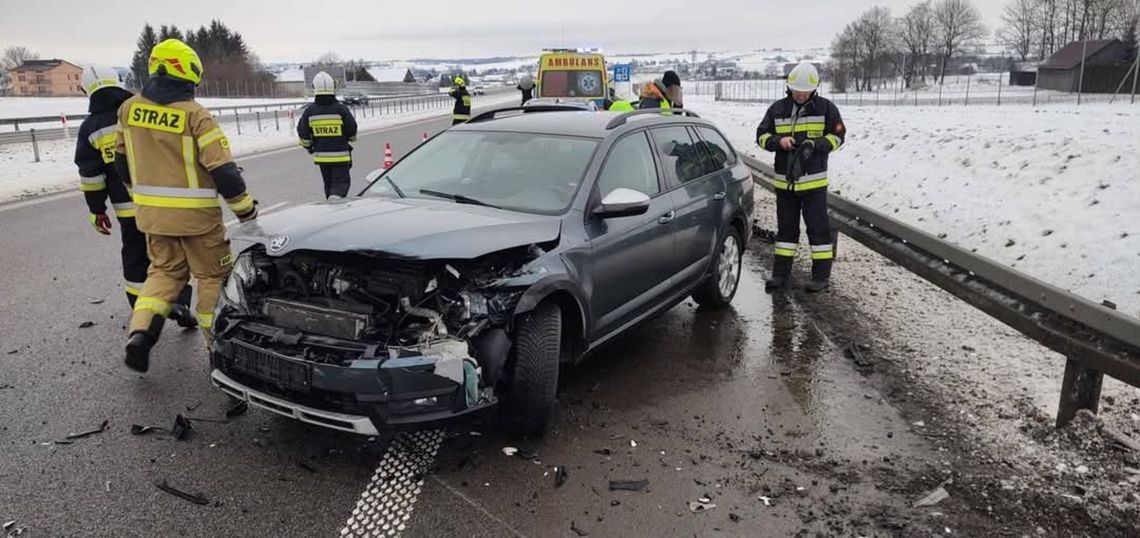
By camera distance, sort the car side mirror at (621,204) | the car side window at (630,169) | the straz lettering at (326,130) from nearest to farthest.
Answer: the car side mirror at (621,204) → the car side window at (630,169) → the straz lettering at (326,130)

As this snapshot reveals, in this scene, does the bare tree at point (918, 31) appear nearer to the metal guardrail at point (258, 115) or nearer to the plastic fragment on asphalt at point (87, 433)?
the metal guardrail at point (258, 115)

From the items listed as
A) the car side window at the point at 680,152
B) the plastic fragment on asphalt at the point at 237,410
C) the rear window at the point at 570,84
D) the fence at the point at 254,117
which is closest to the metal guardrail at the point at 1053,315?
the car side window at the point at 680,152

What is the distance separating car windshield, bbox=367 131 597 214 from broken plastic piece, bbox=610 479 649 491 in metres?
1.58

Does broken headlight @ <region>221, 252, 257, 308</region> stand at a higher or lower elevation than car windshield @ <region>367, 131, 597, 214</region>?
lower

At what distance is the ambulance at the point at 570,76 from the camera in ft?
70.4

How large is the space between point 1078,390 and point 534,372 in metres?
2.81

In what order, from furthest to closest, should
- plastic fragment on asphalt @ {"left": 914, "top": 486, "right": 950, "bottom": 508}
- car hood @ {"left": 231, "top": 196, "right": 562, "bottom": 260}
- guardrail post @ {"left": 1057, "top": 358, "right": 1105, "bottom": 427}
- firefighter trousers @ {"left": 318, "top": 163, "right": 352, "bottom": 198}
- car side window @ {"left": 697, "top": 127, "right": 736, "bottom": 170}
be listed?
firefighter trousers @ {"left": 318, "top": 163, "right": 352, "bottom": 198} → car side window @ {"left": 697, "top": 127, "right": 736, "bottom": 170} → guardrail post @ {"left": 1057, "top": 358, "right": 1105, "bottom": 427} → car hood @ {"left": 231, "top": 196, "right": 562, "bottom": 260} → plastic fragment on asphalt @ {"left": 914, "top": 486, "right": 950, "bottom": 508}

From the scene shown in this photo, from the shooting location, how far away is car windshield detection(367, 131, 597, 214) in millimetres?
4559

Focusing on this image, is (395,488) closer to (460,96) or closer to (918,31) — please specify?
(460,96)

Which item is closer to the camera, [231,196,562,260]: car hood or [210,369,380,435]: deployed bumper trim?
[210,369,380,435]: deployed bumper trim

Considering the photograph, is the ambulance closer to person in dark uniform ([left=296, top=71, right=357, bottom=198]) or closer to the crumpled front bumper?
person in dark uniform ([left=296, top=71, right=357, bottom=198])

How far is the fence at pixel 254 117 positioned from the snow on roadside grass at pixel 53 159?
0.20 m

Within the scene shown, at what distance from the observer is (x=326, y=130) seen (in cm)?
898

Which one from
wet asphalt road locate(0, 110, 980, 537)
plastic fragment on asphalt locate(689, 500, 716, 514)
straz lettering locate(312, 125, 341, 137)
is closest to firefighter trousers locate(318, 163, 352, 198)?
straz lettering locate(312, 125, 341, 137)
